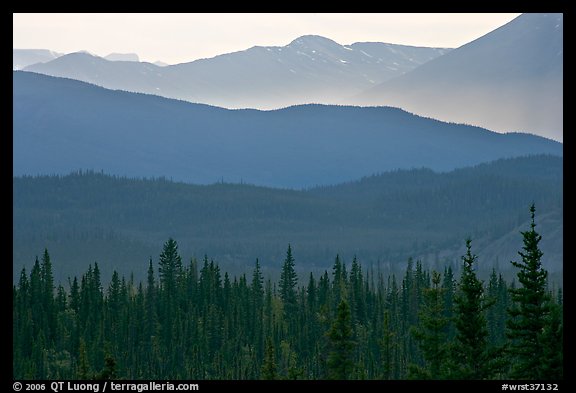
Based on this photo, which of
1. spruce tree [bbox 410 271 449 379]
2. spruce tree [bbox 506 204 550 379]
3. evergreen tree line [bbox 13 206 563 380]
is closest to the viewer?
spruce tree [bbox 506 204 550 379]

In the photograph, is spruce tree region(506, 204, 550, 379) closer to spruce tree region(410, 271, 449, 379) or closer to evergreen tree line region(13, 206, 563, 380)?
spruce tree region(410, 271, 449, 379)

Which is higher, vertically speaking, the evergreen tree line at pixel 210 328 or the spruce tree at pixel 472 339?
the spruce tree at pixel 472 339

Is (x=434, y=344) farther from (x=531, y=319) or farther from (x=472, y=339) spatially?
(x=531, y=319)

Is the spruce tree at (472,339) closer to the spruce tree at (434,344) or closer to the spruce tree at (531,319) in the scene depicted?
the spruce tree at (531,319)

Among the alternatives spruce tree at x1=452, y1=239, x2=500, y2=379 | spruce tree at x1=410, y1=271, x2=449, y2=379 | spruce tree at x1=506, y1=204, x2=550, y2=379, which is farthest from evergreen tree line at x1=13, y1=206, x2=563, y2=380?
spruce tree at x1=506, y1=204, x2=550, y2=379

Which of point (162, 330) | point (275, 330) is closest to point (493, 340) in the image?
point (275, 330)

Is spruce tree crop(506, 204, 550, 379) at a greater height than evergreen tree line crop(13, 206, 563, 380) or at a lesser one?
greater

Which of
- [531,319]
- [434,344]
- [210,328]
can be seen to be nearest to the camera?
[531,319]

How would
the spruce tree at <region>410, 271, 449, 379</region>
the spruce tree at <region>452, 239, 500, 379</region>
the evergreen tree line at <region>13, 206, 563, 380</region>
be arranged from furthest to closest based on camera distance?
1. the evergreen tree line at <region>13, 206, 563, 380</region>
2. the spruce tree at <region>410, 271, 449, 379</region>
3. the spruce tree at <region>452, 239, 500, 379</region>

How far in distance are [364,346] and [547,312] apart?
85.2 meters

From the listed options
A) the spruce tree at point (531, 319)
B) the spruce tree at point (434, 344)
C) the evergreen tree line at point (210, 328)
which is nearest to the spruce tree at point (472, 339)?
the spruce tree at point (531, 319)

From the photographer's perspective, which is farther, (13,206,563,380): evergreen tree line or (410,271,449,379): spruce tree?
(13,206,563,380): evergreen tree line

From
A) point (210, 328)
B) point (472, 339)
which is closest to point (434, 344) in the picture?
point (472, 339)

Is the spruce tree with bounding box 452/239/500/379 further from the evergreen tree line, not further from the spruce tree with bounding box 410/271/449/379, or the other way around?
the evergreen tree line
